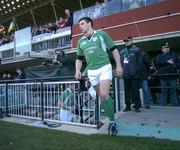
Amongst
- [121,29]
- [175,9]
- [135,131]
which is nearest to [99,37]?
[135,131]

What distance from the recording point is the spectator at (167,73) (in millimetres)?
9789

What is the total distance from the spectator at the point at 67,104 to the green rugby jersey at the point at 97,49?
6.95 feet

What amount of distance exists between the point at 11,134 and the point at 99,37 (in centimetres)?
279

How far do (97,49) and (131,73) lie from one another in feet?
7.82

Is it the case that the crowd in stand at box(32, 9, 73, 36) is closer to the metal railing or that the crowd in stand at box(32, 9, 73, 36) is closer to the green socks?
the metal railing

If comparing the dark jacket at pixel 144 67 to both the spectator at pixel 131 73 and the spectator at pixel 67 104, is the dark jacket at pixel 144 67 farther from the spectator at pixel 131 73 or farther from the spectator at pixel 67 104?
the spectator at pixel 67 104

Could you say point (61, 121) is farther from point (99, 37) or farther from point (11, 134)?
point (99, 37)

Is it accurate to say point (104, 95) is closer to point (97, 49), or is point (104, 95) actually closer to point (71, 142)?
point (97, 49)

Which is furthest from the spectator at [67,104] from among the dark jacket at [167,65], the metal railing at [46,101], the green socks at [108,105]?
the dark jacket at [167,65]

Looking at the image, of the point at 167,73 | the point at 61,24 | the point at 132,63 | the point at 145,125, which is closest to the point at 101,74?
the point at 145,125

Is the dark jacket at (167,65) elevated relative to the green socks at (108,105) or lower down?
elevated

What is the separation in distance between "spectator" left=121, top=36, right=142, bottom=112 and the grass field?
2.02 meters

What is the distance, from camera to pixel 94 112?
7707 mm

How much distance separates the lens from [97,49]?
6.21 meters
